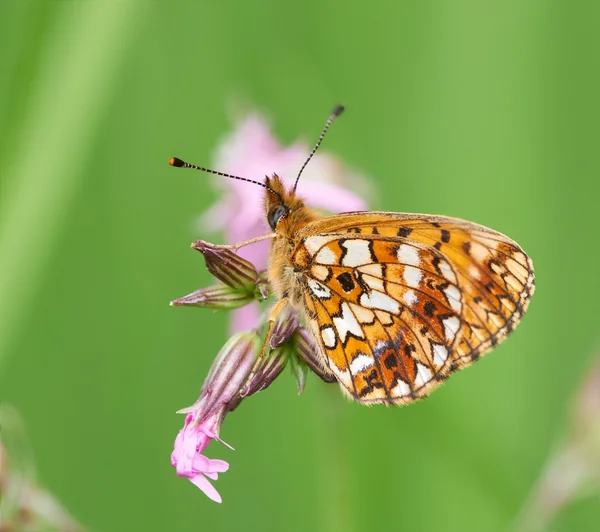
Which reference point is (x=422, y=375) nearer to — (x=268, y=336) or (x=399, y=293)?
(x=399, y=293)

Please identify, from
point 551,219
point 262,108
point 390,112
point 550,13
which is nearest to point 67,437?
point 262,108

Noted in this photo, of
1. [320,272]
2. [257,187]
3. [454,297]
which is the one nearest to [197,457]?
[320,272]

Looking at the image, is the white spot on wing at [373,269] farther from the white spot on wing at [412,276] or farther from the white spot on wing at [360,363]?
the white spot on wing at [360,363]

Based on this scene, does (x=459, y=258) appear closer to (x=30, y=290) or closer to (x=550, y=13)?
(x=30, y=290)

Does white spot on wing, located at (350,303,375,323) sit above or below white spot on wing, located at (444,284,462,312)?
below

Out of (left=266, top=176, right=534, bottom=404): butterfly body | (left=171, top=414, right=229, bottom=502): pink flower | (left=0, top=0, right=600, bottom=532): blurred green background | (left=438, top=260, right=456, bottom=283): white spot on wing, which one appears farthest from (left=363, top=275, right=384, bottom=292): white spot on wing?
(left=0, top=0, right=600, bottom=532): blurred green background

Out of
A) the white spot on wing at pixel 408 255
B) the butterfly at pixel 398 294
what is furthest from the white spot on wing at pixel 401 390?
the white spot on wing at pixel 408 255

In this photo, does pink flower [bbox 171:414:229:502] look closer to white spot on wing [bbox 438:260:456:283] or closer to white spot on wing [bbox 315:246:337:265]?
white spot on wing [bbox 315:246:337:265]
